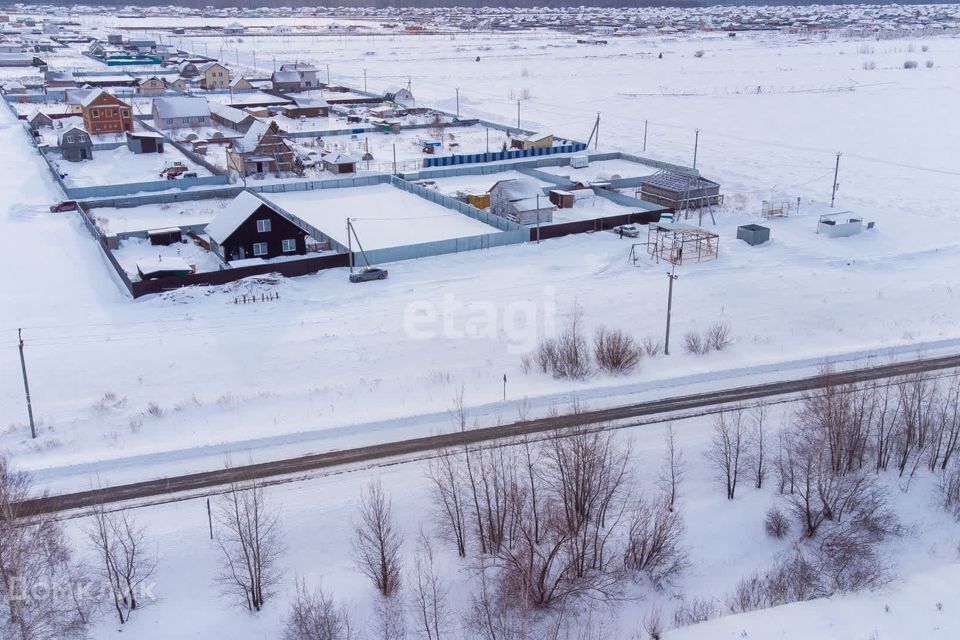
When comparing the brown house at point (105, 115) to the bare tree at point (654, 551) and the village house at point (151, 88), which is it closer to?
the village house at point (151, 88)

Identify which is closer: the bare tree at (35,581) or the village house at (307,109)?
the bare tree at (35,581)

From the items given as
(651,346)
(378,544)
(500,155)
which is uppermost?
(500,155)

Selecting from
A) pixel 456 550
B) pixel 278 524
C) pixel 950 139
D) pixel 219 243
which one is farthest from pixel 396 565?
pixel 950 139

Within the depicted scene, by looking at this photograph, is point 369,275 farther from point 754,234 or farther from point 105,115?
point 105,115

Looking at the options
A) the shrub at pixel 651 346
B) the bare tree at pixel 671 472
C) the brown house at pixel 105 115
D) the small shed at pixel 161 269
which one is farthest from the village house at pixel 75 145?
the bare tree at pixel 671 472

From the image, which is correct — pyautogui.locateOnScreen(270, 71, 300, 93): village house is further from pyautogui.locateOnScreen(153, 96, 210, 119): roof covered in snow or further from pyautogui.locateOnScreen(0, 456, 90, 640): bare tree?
pyautogui.locateOnScreen(0, 456, 90, 640): bare tree

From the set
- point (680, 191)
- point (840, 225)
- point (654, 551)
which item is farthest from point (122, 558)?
point (840, 225)

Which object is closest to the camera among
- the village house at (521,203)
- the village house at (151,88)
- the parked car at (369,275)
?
the parked car at (369,275)

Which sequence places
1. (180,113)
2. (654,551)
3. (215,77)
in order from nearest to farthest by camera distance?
(654,551) → (180,113) → (215,77)

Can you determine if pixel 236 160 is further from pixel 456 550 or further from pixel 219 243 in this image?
pixel 456 550
